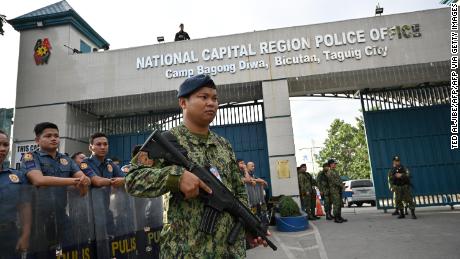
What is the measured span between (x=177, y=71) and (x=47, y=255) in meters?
7.06

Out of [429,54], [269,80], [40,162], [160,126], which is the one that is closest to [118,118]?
[160,126]

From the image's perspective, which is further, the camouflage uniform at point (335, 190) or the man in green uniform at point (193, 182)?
the camouflage uniform at point (335, 190)

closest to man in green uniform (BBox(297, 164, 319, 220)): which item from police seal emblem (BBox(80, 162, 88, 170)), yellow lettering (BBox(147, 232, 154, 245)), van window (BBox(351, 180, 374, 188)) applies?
yellow lettering (BBox(147, 232, 154, 245))

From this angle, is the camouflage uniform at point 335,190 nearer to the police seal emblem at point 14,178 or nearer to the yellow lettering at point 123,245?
the yellow lettering at point 123,245

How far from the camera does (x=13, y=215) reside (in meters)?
2.30

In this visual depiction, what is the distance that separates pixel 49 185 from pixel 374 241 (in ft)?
17.6

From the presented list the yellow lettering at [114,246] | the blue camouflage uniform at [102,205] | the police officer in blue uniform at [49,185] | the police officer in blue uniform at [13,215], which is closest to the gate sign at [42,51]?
the blue camouflage uniform at [102,205]

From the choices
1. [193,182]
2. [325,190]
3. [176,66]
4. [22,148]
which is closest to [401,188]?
[325,190]

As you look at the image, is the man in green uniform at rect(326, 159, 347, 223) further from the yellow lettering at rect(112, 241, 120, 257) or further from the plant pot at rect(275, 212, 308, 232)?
the yellow lettering at rect(112, 241, 120, 257)

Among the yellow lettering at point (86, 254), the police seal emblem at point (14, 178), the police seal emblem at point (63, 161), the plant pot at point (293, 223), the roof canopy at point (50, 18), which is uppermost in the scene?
the roof canopy at point (50, 18)

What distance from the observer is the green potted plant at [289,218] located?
698cm

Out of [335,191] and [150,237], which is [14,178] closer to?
[150,237]

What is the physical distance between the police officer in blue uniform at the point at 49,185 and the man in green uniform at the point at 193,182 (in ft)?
5.23

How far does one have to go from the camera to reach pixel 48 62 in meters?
9.27
